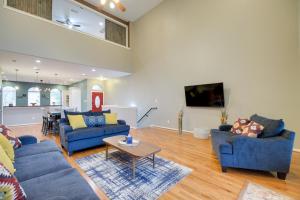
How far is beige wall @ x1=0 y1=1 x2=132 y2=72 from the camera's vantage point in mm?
4176

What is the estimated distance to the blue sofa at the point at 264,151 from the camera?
7.22 feet

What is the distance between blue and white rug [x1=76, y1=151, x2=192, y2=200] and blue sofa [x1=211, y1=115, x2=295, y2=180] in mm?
761

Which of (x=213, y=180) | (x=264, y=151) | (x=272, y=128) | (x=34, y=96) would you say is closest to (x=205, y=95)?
(x=272, y=128)

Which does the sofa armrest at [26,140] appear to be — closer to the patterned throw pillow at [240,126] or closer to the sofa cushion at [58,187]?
the sofa cushion at [58,187]

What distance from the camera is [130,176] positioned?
236 centimetres

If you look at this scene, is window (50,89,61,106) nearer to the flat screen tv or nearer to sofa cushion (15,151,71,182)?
the flat screen tv

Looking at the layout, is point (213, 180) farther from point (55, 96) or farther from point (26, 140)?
point (55, 96)

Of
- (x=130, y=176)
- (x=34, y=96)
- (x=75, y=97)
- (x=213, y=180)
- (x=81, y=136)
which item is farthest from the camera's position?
(x=75, y=97)

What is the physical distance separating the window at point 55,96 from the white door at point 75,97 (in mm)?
972

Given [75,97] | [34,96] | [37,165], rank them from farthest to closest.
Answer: [75,97], [34,96], [37,165]

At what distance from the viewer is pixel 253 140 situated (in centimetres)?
234

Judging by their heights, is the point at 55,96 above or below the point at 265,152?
above

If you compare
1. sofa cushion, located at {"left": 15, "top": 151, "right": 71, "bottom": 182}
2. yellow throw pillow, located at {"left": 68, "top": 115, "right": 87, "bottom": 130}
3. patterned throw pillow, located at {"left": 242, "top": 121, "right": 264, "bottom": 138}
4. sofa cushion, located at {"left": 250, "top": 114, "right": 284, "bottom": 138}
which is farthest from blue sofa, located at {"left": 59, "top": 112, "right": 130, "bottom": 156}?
sofa cushion, located at {"left": 250, "top": 114, "right": 284, "bottom": 138}

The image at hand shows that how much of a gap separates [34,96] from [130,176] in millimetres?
10638
